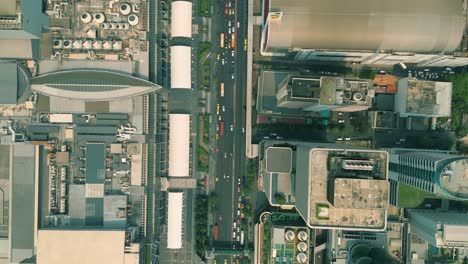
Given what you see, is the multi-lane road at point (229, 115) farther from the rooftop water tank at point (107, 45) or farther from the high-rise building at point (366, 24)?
the rooftop water tank at point (107, 45)

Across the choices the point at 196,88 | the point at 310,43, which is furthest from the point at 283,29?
the point at 196,88

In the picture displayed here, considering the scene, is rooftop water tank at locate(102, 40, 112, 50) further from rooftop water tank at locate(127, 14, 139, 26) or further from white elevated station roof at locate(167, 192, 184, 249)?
white elevated station roof at locate(167, 192, 184, 249)

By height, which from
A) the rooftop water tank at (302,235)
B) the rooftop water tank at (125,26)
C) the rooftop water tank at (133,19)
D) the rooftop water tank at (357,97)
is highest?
the rooftop water tank at (133,19)

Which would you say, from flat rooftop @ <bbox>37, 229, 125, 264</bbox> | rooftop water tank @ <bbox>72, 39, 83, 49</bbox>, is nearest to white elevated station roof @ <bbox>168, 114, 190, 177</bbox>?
flat rooftop @ <bbox>37, 229, 125, 264</bbox>

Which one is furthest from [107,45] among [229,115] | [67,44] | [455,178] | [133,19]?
[455,178]

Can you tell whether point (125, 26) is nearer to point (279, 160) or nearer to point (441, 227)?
point (279, 160)

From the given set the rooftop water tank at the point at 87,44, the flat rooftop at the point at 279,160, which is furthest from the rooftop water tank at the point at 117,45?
the flat rooftop at the point at 279,160
